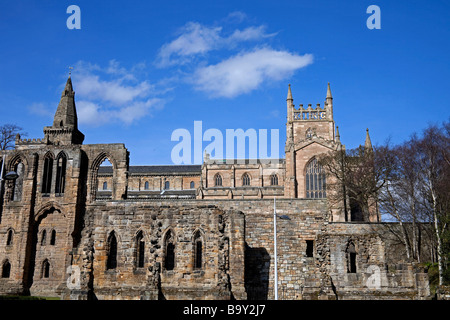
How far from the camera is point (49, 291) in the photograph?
125ft

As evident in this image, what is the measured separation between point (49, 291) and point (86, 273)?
13.9 metres

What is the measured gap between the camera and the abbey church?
87.7ft

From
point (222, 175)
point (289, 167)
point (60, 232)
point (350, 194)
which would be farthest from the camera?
point (222, 175)

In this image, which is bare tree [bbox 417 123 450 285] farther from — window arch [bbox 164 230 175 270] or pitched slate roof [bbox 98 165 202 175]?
pitched slate roof [bbox 98 165 202 175]

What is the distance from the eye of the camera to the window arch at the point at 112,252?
2811cm

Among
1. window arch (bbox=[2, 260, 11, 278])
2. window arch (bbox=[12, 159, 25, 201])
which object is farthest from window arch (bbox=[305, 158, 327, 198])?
window arch (bbox=[2, 260, 11, 278])

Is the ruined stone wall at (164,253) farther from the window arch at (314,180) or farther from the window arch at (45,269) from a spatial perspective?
the window arch at (314,180)

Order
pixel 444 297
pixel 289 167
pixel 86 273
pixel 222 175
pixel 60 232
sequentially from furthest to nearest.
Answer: pixel 222 175 → pixel 289 167 → pixel 60 232 → pixel 86 273 → pixel 444 297

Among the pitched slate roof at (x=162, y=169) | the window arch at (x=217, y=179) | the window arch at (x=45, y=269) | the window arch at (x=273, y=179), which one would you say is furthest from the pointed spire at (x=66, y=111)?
the window arch at (x=273, y=179)

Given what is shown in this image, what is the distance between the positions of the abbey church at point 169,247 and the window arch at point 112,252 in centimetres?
6

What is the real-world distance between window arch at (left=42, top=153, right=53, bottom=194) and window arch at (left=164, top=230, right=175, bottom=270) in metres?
19.5

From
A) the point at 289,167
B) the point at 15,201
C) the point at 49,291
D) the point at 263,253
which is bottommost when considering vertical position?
the point at 49,291
